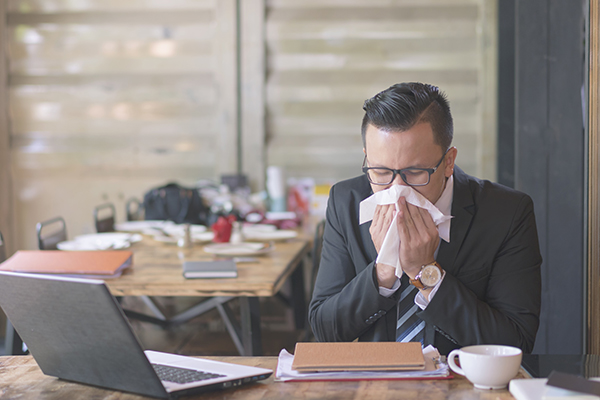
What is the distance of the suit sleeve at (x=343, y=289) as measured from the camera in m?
1.54

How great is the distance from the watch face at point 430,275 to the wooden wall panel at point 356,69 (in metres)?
2.90

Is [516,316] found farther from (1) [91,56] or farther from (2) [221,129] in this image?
(1) [91,56]

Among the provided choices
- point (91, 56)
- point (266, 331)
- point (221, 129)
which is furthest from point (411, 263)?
point (91, 56)

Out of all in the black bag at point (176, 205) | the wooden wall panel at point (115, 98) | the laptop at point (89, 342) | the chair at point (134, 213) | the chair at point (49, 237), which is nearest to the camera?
the laptop at point (89, 342)

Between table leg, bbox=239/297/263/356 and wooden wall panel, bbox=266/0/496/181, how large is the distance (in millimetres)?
2319

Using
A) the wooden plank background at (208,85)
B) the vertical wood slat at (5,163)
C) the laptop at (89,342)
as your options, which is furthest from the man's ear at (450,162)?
the vertical wood slat at (5,163)

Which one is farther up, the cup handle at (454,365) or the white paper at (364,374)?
the cup handle at (454,365)

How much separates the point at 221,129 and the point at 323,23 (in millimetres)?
1064

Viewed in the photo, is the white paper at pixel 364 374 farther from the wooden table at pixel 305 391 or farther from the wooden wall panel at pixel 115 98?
the wooden wall panel at pixel 115 98

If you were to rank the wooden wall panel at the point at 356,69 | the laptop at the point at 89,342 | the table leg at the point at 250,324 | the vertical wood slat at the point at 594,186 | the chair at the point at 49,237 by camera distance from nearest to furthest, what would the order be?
the laptop at the point at 89,342
the vertical wood slat at the point at 594,186
the table leg at the point at 250,324
the chair at the point at 49,237
the wooden wall panel at the point at 356,69

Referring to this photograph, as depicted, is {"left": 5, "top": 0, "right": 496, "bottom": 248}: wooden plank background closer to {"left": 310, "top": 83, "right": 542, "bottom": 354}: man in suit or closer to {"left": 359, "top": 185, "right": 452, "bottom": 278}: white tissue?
{"left": 310, "top": 83, "right": 542, "bottom": 354}: man in suit

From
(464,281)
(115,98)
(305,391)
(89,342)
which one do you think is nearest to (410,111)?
(464,281)

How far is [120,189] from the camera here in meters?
4.51

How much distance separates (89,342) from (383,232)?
764 mm
